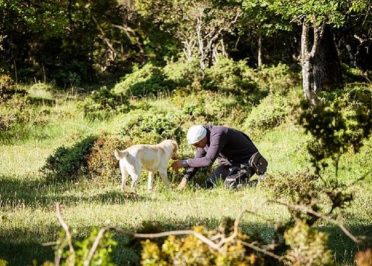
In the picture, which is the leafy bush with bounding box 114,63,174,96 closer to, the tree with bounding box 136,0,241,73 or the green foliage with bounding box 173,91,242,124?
the tree with bounding box 136,0,241,73

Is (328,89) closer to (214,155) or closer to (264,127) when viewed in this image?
(264,127)

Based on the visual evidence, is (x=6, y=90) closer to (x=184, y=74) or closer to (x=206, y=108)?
(x=184, y=74)

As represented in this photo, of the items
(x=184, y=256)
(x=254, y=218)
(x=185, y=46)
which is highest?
(x=185, y=46)

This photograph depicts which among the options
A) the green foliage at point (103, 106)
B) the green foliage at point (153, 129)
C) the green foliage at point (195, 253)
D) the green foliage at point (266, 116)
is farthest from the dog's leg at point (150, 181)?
the green foliage at point (103, 106)

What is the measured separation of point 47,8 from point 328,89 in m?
10.3

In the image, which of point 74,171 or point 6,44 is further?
point 6,44

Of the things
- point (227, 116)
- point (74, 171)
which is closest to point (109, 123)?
point (227, 116)

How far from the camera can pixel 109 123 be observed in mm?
17000

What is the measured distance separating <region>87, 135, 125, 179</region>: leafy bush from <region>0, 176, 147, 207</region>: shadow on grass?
0.76 meters

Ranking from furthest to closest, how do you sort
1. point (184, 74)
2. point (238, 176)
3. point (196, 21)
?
point (196, 21)
point (184, 74)
point (238, 176)

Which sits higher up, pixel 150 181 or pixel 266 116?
pixel 266 116

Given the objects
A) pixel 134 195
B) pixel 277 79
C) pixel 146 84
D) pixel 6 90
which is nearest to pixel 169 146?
pixel 134 195

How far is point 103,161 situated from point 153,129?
7.25ft

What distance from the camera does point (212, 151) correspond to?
10.1 meters
